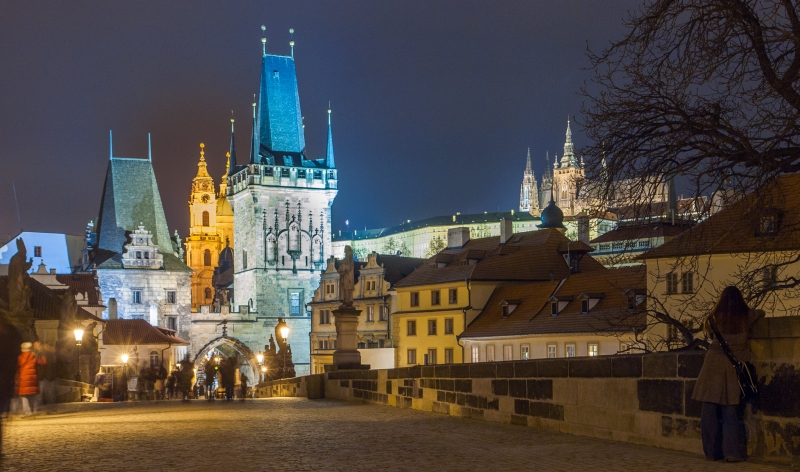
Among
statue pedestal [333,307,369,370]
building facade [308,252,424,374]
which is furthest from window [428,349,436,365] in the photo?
statue pedestal [333,307,369,370]

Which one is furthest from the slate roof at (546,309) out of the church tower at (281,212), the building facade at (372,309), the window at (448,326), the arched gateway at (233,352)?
the church tower at (281,212)

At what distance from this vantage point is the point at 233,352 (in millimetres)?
82188

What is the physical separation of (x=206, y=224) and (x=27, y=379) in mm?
137737

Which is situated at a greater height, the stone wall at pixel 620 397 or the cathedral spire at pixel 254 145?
the cathedral spire at pixel 254 145

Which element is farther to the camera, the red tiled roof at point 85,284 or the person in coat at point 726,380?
the red tiled roof at point 85,284

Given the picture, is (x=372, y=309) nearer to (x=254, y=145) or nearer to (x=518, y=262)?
(x=518, y=262)

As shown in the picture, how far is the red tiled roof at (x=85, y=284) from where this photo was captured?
67.1 metres

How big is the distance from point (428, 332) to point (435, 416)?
39.1 metres

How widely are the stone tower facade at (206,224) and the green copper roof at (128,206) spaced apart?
60.7 metres

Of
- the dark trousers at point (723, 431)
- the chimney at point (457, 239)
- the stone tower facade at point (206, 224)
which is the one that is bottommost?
the dark trousers at point (723, 431)

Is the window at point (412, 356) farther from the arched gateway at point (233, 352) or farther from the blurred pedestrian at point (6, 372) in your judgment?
the blurred pedestrian at point (6, 372)

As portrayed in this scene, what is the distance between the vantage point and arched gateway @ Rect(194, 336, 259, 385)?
79375 millimetres

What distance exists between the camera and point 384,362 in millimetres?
57625

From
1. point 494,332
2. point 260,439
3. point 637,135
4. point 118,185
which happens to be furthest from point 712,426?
point 118,185
